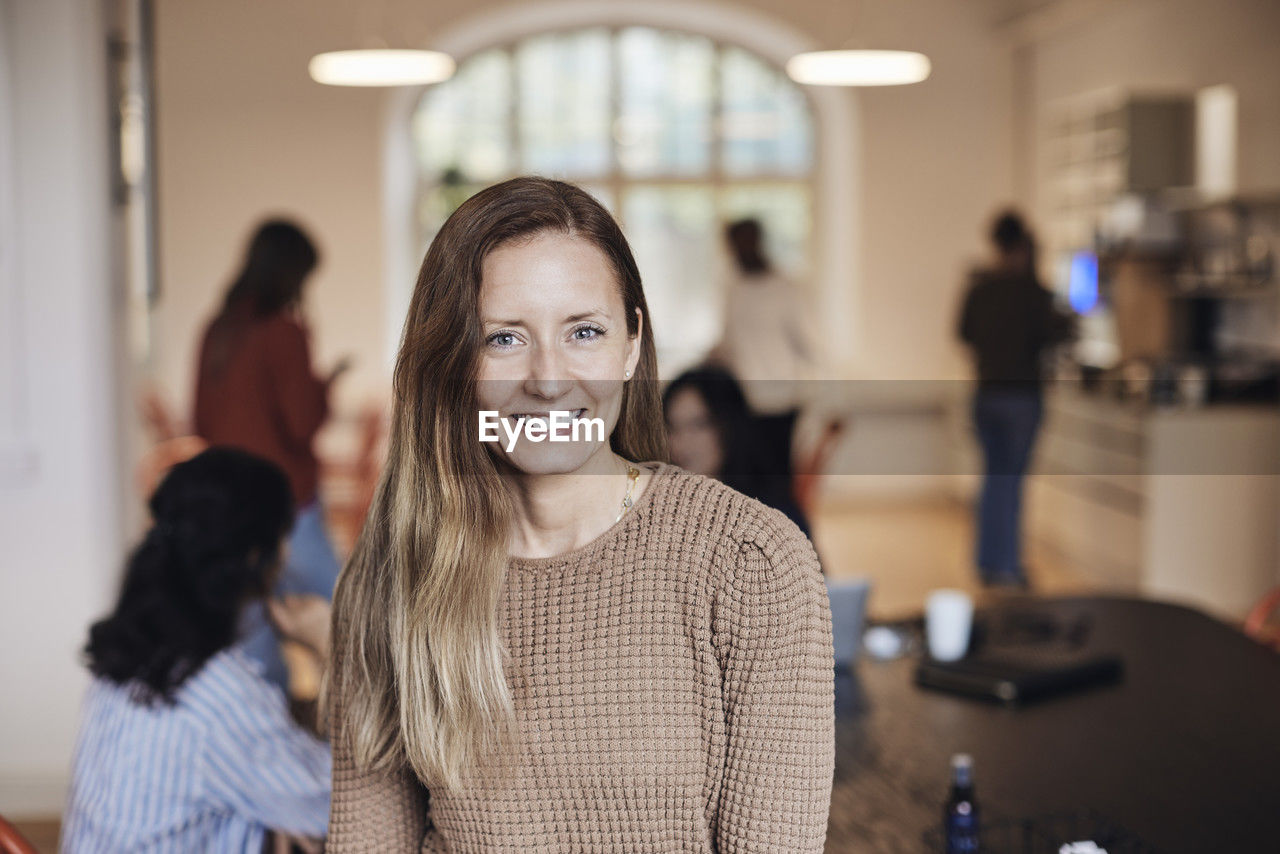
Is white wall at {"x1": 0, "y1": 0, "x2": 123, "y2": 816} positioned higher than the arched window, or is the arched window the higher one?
the arched window

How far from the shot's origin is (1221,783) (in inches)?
75.3

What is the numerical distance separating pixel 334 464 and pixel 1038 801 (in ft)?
18.4

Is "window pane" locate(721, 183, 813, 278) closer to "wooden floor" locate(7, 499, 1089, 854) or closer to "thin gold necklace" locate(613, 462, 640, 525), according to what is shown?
"wooden floor" locate(7, 499, 1089, 854)

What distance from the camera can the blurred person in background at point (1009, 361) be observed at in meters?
5.81

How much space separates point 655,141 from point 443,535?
25.8ft

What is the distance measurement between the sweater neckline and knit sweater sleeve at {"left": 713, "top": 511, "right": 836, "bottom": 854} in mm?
112

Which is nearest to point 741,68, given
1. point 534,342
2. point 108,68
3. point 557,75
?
point 557,75


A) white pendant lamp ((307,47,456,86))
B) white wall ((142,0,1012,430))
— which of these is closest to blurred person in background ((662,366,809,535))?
white pendant lamp ((307,47,456,86))

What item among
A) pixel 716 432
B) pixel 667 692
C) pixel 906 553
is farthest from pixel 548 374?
pixel 906 553

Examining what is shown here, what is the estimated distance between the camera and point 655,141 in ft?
28.9

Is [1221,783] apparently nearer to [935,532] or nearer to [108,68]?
[108,68]

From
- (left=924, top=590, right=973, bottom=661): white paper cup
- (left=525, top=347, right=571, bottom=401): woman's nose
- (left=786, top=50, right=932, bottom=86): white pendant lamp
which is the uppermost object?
(left=786, top=50, right=932, bottom=86): white pendant lamp

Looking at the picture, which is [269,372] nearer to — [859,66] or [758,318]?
[859,66]

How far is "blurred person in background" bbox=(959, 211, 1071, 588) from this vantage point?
19.1 ft
